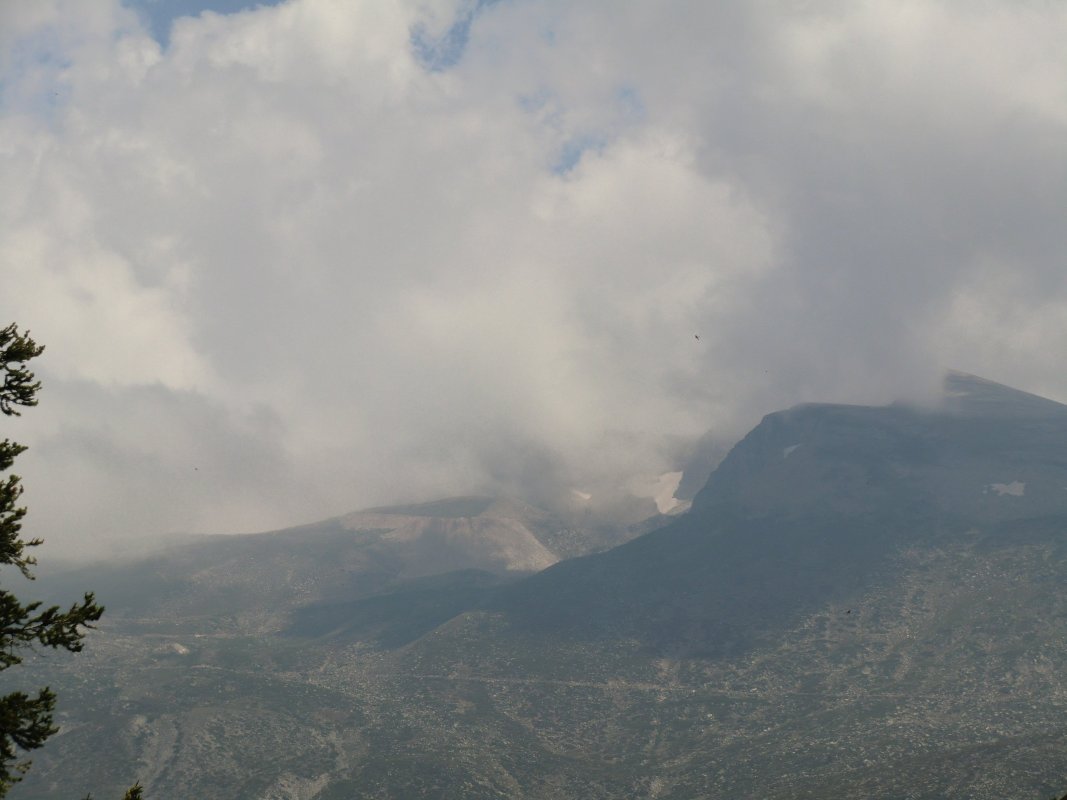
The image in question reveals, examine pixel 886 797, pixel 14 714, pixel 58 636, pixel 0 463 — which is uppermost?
pixel 0 463

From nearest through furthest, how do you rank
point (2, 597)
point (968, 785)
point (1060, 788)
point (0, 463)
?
point (2, 597), point (0, 463), point (1060, 788), point (968, 785)

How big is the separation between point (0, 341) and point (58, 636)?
1232 centimetres

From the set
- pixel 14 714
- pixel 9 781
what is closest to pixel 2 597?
pixel 14 714

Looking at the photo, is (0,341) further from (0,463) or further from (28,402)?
(0,463)

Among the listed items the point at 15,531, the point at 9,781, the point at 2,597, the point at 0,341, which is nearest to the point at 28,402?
the point at 0,341

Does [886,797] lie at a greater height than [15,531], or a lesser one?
lesser

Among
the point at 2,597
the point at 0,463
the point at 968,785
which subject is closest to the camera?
the point at 2,597

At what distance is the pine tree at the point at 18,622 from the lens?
115 feet

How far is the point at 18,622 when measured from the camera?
35.6 metres

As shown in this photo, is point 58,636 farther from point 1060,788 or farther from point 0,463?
point 1060,788

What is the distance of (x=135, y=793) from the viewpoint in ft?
122

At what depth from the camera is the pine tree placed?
Result: 34.9 metres

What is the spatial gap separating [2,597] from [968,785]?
212524mm

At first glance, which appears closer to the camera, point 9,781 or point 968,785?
point 9,781
